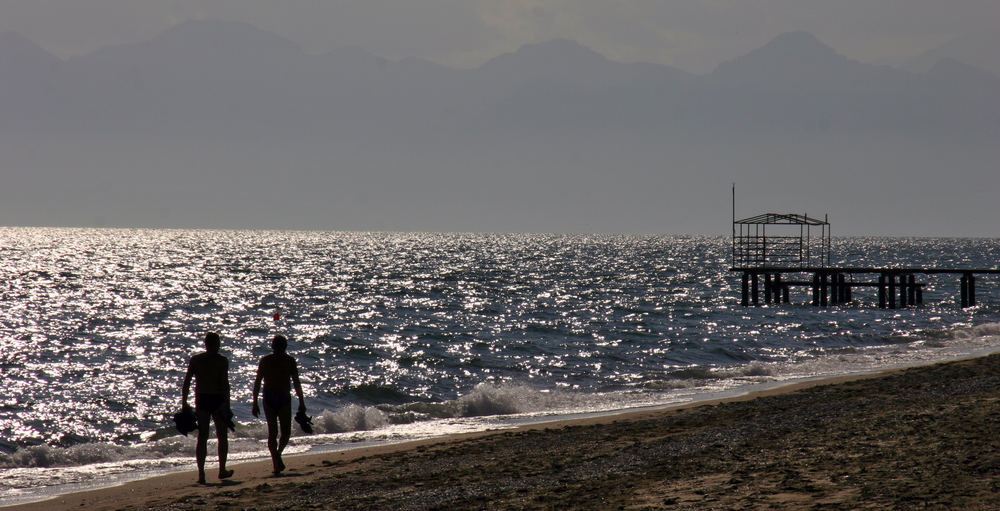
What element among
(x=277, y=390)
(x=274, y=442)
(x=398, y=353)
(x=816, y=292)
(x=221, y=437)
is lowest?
(x=398, y=353)

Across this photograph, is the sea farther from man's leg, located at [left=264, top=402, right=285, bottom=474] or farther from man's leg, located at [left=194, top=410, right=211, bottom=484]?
man's leg, located at [left=264, top=402, right=285, bottom=474]

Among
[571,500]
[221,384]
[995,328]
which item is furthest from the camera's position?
[995,328]

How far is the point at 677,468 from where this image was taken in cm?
1127

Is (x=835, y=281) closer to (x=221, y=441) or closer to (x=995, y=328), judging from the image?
(x=995, y=328)

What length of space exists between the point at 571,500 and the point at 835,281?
5162cm

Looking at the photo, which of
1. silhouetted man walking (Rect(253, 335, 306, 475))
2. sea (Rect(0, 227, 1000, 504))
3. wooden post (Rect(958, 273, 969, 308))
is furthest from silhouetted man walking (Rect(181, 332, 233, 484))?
wooden post (Rect(958, 273, 969, 308))

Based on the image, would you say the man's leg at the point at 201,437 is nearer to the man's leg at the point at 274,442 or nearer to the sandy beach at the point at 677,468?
the sandy beach at the point at 677,468

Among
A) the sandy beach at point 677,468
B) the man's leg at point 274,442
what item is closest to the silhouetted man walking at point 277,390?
the man's leg at point 274,442

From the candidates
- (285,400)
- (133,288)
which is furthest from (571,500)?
(133,288)

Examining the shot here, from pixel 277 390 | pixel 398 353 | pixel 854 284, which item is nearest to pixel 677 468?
pixel 277 390

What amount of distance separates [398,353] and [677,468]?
71.5 feet

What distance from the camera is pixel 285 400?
43.4 ft

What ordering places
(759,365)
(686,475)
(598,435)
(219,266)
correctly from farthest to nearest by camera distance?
1. (219,266)
2. (759,365)
3. (598,435)
4. (686,475)

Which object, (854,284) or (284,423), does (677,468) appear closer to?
(284,423)
